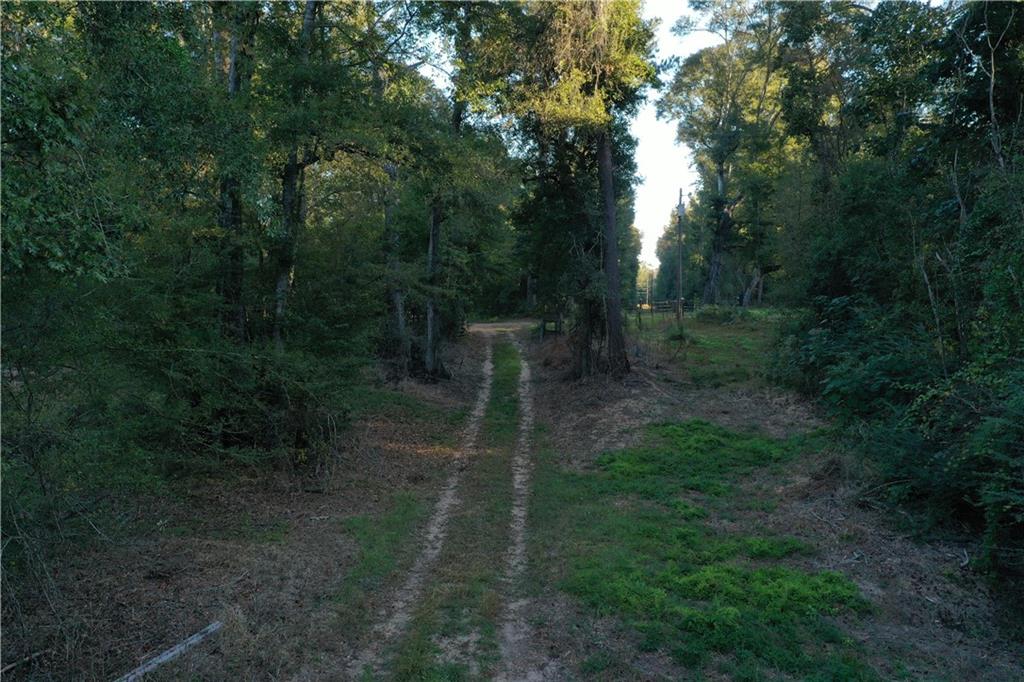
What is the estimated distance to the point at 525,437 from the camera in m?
16.6

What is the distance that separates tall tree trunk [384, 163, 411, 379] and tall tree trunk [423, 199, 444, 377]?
0.87 m

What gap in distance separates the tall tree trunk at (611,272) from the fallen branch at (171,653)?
15.2 m

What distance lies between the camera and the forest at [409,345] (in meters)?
5.90

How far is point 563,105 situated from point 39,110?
14.4 m

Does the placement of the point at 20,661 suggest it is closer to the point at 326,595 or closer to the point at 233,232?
the point at 326,595

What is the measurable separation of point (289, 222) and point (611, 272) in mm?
10949

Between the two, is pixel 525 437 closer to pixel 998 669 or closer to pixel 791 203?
pixel 998 669

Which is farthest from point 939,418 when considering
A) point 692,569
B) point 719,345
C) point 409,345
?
point 719,345

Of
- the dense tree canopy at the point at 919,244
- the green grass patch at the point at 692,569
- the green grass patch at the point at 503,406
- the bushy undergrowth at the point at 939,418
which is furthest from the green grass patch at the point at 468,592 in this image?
the bushy undergrowth at the point at 939,418

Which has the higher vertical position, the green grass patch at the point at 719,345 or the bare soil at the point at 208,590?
the green grass patch at the point at 719,345

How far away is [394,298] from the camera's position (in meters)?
20.0

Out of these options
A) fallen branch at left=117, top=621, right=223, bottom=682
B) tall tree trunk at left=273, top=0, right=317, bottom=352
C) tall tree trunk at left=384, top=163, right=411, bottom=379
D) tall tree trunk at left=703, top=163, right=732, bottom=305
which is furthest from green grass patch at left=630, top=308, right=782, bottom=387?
fallen branch at left=117, top=621, right=223, bottom=682

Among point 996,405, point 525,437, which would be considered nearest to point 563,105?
point 525,437

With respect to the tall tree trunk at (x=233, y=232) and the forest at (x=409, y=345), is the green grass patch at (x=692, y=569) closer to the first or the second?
the forest at (x=409, y=345)
